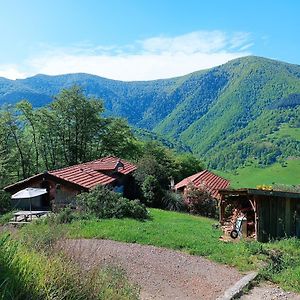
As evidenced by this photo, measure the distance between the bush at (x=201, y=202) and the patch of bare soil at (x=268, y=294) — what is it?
68.3 feet

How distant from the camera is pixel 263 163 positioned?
144 metres

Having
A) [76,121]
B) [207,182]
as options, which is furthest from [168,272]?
[76,121]

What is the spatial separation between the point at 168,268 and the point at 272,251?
4.18m

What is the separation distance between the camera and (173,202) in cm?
3316

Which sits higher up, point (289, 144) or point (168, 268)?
point (168, 268)

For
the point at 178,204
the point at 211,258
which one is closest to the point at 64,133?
the point at 178,204

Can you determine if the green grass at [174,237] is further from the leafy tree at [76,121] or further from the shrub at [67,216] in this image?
the leafy tree at [76,121]

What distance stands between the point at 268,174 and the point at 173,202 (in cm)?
9999

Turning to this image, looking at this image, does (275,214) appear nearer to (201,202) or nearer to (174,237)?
(174,237)

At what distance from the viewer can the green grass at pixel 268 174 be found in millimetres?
116269

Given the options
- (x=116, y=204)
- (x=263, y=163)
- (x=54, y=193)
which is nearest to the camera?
(x=116, y=204)

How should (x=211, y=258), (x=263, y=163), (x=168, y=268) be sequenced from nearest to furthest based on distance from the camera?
(x=168, y=268), (x=211, y=258), (x=263, y=163)

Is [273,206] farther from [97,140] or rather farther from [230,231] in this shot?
[97,140]

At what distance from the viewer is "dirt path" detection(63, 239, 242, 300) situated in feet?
34.8
